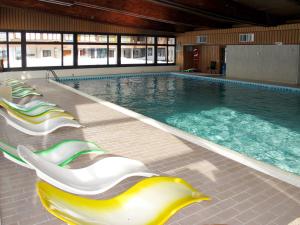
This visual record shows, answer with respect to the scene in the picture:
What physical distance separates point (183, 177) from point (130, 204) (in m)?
1.21

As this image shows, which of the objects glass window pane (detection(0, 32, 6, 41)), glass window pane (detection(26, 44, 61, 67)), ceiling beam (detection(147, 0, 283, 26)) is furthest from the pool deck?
glass window pane (detection(26, 44, 61, 67))

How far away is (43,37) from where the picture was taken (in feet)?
55.2

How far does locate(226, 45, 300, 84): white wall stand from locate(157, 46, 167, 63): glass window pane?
5.22 metres

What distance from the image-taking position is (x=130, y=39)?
19953 mm

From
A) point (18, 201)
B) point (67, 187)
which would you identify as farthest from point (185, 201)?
point (18, 201)

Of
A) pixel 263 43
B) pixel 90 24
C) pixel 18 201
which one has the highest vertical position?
pixel 90 24

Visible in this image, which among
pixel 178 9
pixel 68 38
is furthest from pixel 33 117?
pixel 68 38

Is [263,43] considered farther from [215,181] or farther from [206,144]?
[215,181]

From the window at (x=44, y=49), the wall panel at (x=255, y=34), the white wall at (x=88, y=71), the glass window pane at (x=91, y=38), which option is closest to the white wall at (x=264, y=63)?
the wall panel at (x=255, y=34)

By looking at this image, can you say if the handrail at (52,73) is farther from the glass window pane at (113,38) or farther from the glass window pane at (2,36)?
the glass window pane at (113,38)

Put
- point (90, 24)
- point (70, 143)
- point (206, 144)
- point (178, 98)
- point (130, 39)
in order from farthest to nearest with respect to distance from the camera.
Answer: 1. point (130, 39)
2. point (90, 24)
3. point (178, 98)
4. point (206, 144)
5. point (70, 143)

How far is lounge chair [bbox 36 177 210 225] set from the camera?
228cm

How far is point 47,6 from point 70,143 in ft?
35.5

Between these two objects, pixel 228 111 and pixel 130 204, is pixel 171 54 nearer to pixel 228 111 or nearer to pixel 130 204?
pixel 228 111
